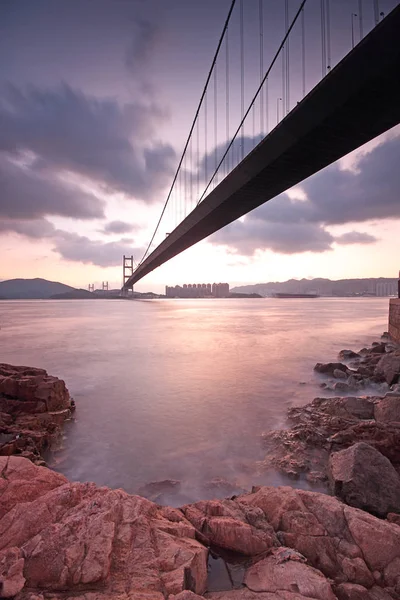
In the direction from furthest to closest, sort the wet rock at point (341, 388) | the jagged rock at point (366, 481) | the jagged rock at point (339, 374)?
the jagged rock at point (339, 374)
the wet rock at point (341, 388)
the jagged rock at point (366, 481)

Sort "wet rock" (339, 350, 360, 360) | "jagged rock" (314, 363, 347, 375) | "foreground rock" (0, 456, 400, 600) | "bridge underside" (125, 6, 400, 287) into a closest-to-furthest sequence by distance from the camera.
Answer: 1. "foreground rock" (0, 456, 400, 600)
2. "bridge underside" (125, 6, 400, 287)
3. "jagged rock" (314, 363, 347, 375)
4. "wet rock" (339, 350, 360, 360)

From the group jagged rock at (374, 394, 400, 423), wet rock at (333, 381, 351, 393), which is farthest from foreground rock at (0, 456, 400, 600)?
wet rock at (333, 381, 351, 393)

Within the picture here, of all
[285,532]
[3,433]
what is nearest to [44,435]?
[3,433]

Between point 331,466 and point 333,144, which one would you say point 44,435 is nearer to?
point 331,466

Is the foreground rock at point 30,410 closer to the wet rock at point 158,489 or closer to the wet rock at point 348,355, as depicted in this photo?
the wet rock at point 158,489

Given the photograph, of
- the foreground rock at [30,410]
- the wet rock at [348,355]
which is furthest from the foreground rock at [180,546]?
the wet rock at [348,355]

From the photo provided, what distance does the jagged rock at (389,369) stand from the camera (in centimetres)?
704

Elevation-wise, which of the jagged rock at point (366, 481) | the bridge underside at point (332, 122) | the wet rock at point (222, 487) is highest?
the bridge underside at point (332, 122)

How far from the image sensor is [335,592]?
170 centimetres

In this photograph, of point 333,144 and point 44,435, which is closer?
point 44,435

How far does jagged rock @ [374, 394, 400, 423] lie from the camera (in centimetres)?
424

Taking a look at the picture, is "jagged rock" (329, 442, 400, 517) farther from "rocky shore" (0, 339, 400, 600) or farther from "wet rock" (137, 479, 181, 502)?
"wet rock" (137, 479, 181, 502)

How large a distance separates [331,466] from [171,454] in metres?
2.06

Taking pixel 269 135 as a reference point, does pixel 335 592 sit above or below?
below
